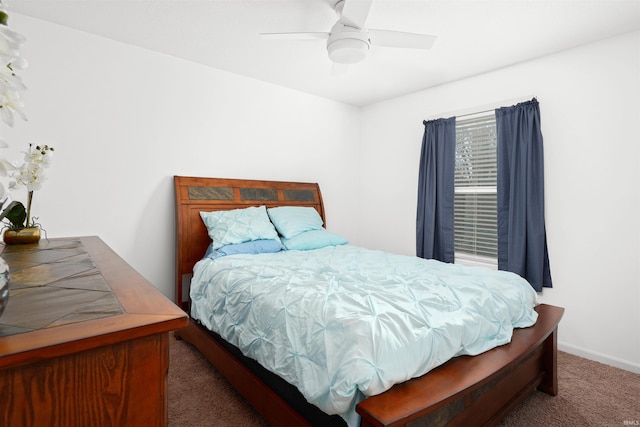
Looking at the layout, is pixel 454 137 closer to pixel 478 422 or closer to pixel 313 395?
pixel 478 422

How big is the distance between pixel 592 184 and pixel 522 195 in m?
0.50

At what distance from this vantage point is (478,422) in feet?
4.87

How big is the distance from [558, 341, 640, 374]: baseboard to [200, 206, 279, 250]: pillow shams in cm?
276

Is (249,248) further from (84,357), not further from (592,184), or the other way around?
(592,184)

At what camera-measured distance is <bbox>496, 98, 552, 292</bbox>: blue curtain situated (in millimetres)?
2902

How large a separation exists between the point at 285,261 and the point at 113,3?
2.21 m

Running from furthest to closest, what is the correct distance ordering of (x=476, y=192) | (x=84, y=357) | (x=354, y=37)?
(x=476, y=192), (x=354, y=37), (x=84, y=357)

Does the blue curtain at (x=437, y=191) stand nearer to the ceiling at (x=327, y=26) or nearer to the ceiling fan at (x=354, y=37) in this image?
the ceiling at (x=327, y=26)

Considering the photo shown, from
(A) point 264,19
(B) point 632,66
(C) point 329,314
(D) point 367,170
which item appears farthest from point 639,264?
(A) point 264,19

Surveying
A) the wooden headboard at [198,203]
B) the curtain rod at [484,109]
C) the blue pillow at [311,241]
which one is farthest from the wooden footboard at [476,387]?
the wooden headboard at [198,203]

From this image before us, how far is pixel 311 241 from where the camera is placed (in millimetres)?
3227

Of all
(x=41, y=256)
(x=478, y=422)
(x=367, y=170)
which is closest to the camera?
(x=41, y=256)

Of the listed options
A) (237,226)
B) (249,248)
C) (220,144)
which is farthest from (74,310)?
(220,144)

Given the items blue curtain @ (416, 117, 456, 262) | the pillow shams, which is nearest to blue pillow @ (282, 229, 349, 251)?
the pillow shams
